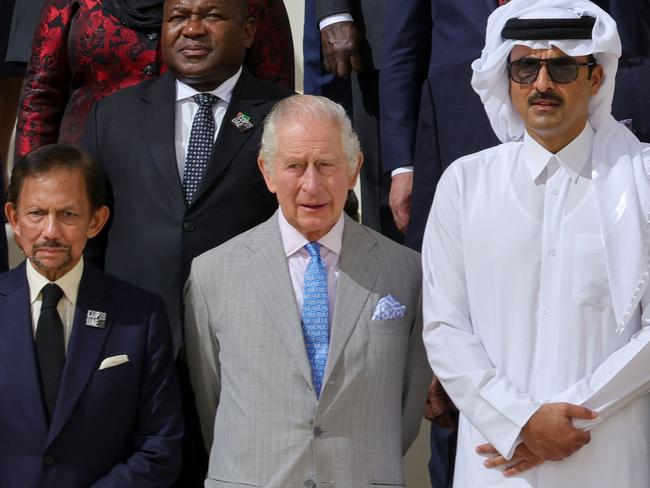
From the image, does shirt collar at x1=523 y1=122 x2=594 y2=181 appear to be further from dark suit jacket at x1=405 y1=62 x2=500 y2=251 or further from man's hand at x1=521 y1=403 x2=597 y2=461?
man's hand at x1=521 y1=403 x2=597 y2=461

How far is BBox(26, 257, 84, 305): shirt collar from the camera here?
3982 millimetres

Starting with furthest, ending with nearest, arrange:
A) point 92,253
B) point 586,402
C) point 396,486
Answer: point 92,253
point 396,486
point 586,402

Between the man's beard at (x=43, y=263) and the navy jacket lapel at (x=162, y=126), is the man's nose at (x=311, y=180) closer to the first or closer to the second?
the navy jacket lapel at (x=162, y=126)

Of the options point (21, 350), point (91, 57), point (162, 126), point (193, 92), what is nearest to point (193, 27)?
point (193, 92)

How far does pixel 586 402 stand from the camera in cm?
365

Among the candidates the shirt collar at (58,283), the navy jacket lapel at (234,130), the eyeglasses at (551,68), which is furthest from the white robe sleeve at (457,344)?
the shirt collar at (58,283)

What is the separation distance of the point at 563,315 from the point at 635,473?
436 mm

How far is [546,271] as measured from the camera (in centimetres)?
380

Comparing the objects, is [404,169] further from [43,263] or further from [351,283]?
[43,263]

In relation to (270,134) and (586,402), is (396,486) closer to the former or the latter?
(586,402)

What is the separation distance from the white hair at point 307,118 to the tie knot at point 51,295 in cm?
67

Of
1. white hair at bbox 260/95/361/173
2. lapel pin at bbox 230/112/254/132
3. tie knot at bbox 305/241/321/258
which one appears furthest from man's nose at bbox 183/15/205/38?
tie knot at bbox 305/241/321/258

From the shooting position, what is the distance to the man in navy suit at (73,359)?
12.6 feet

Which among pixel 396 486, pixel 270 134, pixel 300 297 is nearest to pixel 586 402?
pixel 396 486
